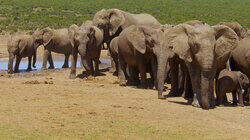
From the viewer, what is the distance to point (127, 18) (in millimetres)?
18578

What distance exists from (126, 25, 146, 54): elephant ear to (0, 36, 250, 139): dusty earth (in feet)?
4.69

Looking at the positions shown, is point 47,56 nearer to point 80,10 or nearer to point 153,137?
point 153,137

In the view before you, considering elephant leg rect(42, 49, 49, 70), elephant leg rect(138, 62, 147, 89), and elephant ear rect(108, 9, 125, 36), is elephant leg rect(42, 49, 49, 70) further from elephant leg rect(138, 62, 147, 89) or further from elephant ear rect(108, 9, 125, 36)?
elephant leg rect(138, 62, 147, 89)

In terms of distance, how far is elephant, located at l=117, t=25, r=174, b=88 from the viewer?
Result: 12.4 metres

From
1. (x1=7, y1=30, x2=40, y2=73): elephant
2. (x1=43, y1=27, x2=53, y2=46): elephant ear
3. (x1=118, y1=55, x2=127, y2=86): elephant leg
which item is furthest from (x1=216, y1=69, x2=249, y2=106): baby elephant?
(x1=43, y1=27, x2=53, y2=46): elephant ear

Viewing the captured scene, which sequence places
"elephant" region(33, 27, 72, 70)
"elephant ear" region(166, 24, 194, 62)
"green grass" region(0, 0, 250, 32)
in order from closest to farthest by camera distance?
"elephant ear" region(166, 24, 194, 62), "elephant" region(33, 27, 72, 70), "green grass" region(0, 0, 250, 32)

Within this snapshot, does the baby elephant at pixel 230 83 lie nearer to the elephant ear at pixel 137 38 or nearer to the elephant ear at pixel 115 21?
the elephant ear at pixel 137 38

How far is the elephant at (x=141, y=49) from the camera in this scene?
40.6ft

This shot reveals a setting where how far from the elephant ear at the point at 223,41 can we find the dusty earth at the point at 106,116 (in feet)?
4.27

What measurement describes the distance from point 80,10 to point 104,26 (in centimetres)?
4782

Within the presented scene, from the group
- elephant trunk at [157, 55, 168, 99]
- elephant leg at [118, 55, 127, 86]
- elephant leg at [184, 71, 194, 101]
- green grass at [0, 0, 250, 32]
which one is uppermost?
elephant trunk at [157, 55, 168, 99]

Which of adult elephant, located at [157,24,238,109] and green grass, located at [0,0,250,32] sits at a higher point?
adult elephant, located at [157,24,238,109]

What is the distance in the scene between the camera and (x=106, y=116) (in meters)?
8.61

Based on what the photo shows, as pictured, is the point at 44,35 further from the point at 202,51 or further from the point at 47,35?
the point at 202,51
